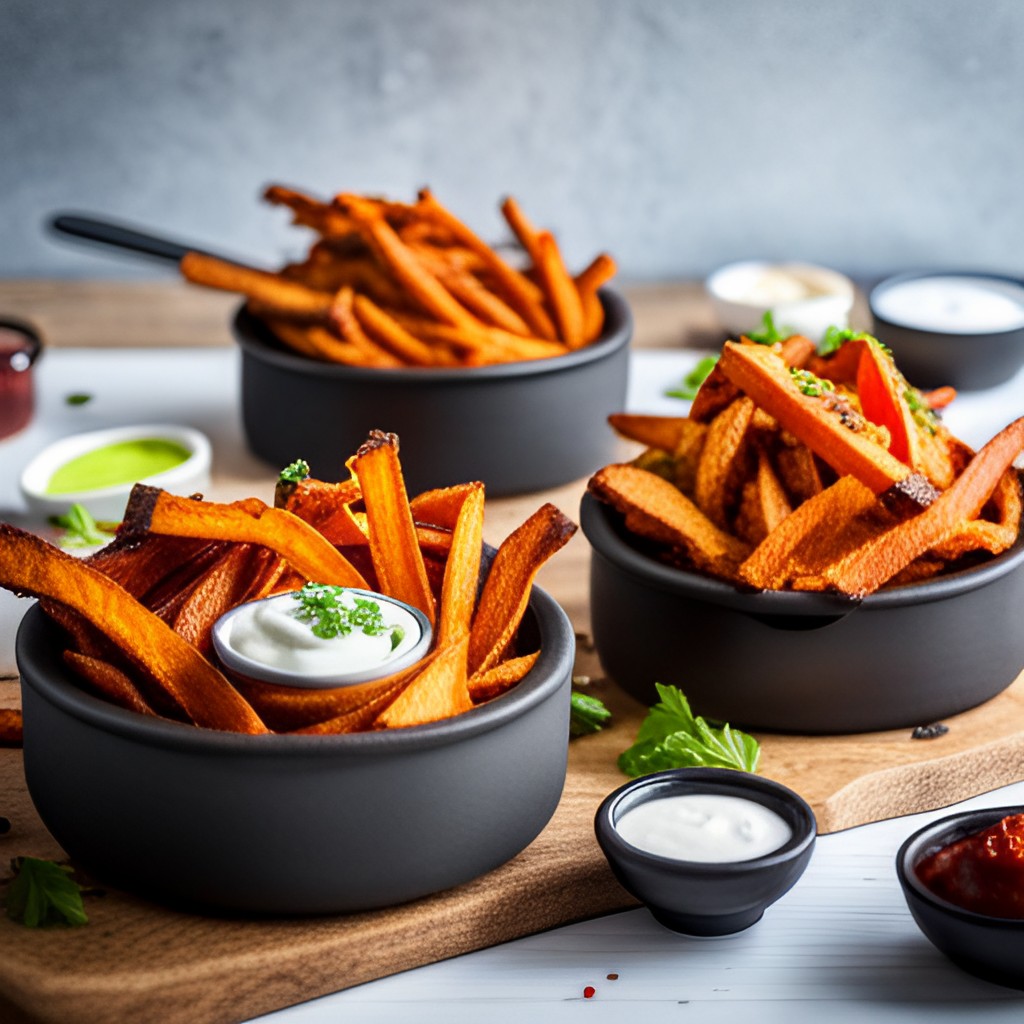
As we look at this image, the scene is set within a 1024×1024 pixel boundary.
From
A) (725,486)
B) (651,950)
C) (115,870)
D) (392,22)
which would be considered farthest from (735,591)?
(392,22)

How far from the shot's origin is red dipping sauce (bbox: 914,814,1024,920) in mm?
1991

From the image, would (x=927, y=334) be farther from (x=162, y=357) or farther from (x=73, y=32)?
(x=73, y=32)

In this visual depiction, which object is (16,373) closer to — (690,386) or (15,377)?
(15,377)

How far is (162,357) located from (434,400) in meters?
1.19

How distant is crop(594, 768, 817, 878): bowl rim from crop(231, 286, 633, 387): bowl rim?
1.40m

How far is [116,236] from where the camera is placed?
3811mm

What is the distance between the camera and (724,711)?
2.60m

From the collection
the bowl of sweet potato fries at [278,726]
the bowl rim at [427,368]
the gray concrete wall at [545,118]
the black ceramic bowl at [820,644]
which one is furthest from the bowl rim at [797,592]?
the gray concrete wall at [545,118]

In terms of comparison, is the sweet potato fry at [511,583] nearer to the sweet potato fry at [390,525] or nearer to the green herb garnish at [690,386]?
the sweet potato fry at [390,525]

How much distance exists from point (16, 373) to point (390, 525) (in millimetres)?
1835

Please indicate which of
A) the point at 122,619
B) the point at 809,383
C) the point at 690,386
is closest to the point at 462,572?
the point at 122,619

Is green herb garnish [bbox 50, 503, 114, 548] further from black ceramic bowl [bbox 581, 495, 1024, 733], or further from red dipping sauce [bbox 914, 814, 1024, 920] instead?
red dipping sauce [bbox 914, 814, 1024, 920]

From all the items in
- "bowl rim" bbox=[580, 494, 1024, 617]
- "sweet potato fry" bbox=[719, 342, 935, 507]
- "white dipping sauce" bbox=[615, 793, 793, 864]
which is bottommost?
"white dipping sauce" bbox=[615, 793, 793, 864]

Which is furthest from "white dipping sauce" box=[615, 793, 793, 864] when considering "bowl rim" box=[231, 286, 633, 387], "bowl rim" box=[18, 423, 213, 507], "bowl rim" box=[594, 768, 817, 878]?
"bowl rim" box=[18, 423, 213, 507]
